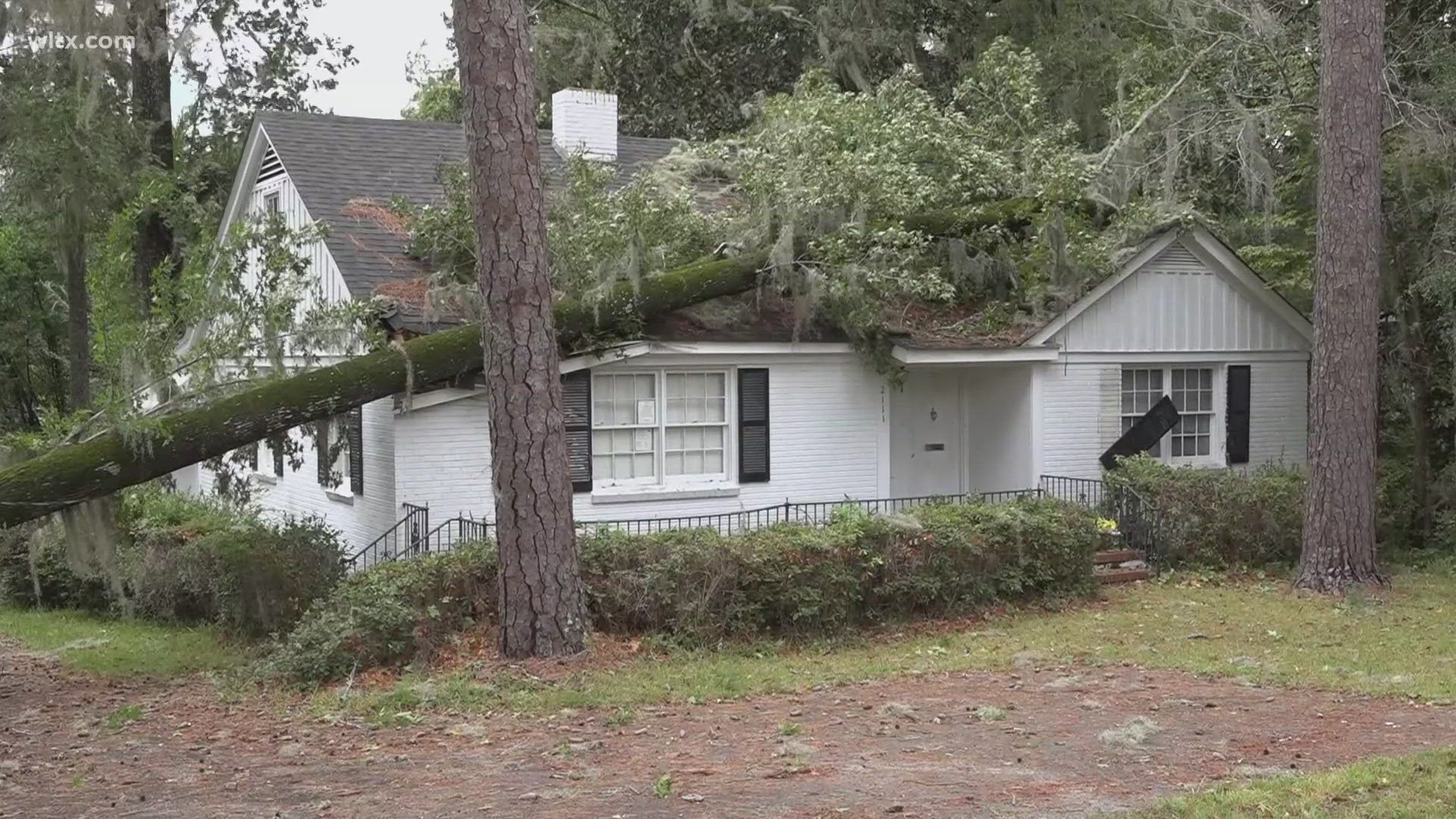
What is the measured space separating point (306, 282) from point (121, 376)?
2.21m

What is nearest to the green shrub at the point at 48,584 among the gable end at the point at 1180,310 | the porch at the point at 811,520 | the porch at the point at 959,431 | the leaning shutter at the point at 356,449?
the leaning shutter at the point at 356,449

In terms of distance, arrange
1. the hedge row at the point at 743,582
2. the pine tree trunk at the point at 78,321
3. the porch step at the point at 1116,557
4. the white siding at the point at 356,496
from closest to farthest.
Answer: the hedge row at the point at 743,582 < the white siding at the point at 356,496 < the porch step at the point at 1116,557 < the pine tree trunk at the point at 78,321

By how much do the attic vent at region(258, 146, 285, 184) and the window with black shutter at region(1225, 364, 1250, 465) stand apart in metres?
13.0

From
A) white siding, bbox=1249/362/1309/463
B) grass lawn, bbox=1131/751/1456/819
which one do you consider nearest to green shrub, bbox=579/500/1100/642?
grass lawn, bbox=1131/751/1456/819

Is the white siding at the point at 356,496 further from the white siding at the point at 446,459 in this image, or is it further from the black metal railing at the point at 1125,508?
the black metal railing at the point at 1125,508

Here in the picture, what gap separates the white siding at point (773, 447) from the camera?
48.6 ft

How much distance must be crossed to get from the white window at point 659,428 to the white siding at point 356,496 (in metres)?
2.27

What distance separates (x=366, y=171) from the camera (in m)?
18.2

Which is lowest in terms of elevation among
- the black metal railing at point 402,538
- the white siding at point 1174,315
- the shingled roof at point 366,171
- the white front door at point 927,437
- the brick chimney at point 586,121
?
the black metal railing at point 402,538

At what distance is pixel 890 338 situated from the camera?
54.5 feet

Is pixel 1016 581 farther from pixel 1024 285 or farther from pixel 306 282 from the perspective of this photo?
pixel 306 282

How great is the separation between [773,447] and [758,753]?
8.42 m

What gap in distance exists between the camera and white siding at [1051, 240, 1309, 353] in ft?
58.5

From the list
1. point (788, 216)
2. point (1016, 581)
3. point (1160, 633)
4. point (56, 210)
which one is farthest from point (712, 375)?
point (56, 210)
